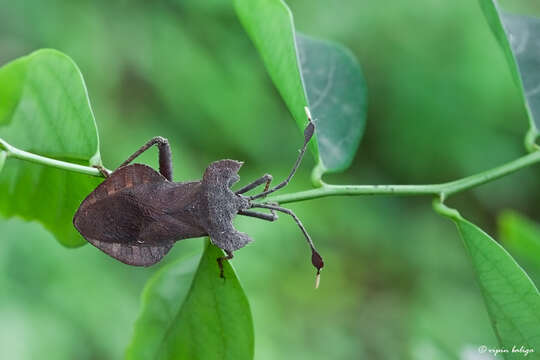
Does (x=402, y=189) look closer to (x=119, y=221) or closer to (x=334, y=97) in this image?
(x=334, y=97)

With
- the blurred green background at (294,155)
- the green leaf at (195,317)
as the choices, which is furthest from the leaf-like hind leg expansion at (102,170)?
the blurred green background at (294,155)

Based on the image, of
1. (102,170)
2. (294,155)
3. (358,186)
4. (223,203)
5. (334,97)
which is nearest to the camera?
(102,170)

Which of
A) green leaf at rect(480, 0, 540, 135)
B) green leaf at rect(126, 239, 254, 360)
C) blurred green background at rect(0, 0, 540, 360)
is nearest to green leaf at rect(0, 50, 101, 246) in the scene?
green leaf at rect(126, 239, 254, 360)

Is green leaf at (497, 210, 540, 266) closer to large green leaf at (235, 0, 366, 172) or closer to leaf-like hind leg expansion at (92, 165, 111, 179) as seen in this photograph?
large green leaf at (235, 0, 366, 172)

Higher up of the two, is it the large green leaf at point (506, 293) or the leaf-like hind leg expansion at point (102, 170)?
the leaf-like hind leg expansion at point (102, 170)

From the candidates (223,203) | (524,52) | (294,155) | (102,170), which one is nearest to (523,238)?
(524,52)

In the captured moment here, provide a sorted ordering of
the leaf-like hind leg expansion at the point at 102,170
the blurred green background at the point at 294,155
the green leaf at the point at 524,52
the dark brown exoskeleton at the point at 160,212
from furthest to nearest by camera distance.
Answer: the blurred green background at the point at 294,155 → the green leaf at the point at 524,52 → the dark brown exoskeleton at the point at 160,212 → the leaf-like hind leg expansion at the point at 102,170

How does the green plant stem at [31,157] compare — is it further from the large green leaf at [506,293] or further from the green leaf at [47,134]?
the large green leaf at [506,293]
